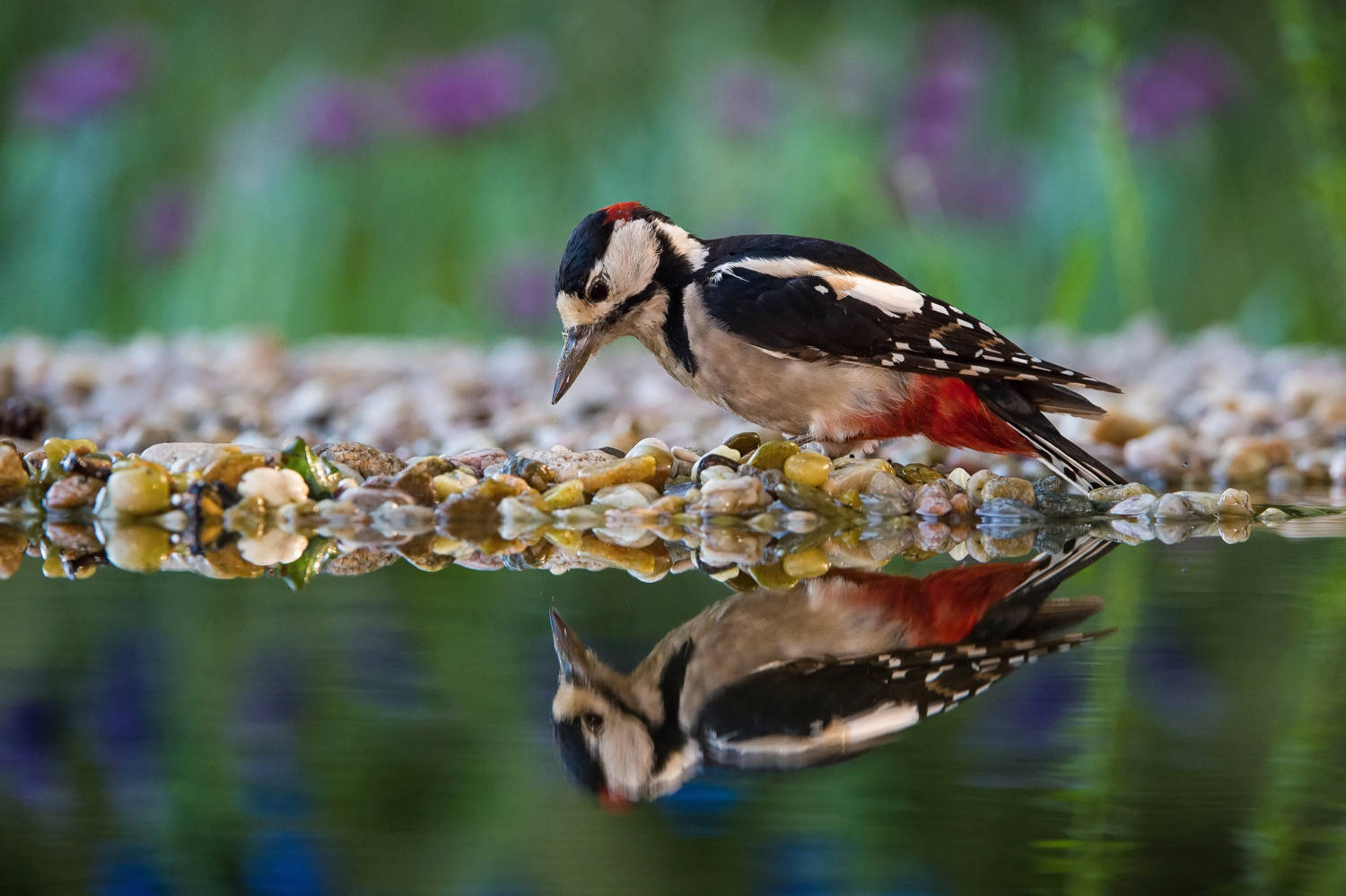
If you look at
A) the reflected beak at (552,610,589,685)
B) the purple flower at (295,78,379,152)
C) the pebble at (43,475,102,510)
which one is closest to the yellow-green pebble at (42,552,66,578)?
the pebble at (43,475,102,510)

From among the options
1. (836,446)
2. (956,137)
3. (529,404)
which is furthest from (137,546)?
(956,137)

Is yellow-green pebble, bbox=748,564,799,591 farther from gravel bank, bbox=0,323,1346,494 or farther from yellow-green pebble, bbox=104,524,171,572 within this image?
gravel bank, bbox=0,323,1346,494

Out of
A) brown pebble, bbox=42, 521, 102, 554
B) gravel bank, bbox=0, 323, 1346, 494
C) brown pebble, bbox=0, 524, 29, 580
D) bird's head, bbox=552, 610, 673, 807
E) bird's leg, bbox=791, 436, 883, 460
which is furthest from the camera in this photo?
gravel bank, bbox=0, 323, 1346, 494

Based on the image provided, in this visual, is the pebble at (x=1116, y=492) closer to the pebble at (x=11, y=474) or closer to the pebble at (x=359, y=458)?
the pebble at (x=359, y=458)

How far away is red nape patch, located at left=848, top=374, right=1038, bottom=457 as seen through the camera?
2.69 meters

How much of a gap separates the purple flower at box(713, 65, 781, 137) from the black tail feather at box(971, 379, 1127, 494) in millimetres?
3320

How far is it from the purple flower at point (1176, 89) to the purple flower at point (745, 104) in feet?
4.54

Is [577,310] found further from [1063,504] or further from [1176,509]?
[1176,509]

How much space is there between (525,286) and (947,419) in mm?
3359

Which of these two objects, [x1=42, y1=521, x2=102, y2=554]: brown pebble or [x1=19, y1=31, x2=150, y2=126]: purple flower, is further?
[x1=19, y1=31, x2=150, y2=126]: purple flower

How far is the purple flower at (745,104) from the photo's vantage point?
19.0 ft

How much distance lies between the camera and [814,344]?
264cm

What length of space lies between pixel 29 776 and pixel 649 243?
191cm

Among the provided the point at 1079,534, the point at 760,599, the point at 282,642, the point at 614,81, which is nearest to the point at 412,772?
the point at 282,642
